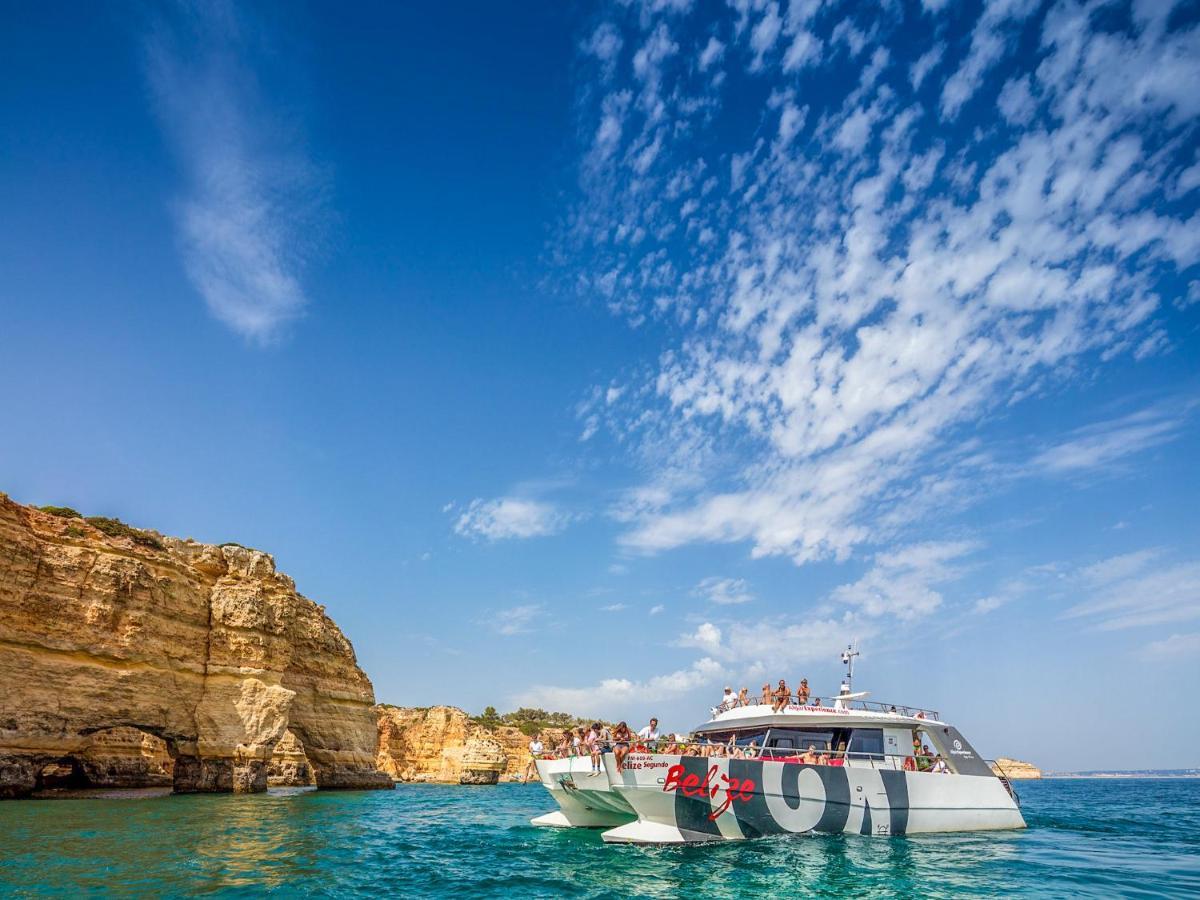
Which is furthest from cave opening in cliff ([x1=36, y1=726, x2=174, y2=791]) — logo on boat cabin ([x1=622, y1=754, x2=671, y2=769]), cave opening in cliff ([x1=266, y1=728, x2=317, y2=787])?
logo on boat cabin ([x1=622, y1=754, x2=671, y2=769])

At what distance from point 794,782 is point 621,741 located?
457 cm

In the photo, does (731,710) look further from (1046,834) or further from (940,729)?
(1046,834)

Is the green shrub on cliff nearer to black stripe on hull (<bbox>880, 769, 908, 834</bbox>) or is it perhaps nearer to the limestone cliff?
black stripe on hull (<bbox>880, 769, 908, 834</bbox>)

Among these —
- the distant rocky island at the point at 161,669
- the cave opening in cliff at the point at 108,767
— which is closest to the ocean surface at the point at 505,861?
the distant rocky island at the point at 161,669

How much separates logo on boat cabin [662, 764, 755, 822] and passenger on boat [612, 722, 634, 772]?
3.79 feet

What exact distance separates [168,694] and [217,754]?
12.9 ft

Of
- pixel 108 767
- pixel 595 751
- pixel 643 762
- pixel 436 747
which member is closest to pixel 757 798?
pixel 643 762

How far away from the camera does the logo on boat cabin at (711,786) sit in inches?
663

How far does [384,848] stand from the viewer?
1769cm

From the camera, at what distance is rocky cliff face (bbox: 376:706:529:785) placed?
69562 mm

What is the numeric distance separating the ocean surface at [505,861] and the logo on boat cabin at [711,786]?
101 centimetres

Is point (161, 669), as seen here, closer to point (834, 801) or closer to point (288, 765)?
point (288, 765)

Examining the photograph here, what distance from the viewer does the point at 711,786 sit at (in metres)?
17.1

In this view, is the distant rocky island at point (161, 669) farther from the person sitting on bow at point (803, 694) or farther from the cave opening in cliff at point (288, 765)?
the person sitting on bow at point (803, 694)
